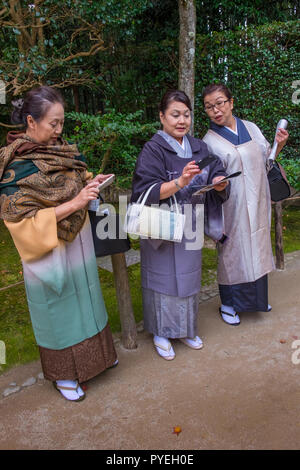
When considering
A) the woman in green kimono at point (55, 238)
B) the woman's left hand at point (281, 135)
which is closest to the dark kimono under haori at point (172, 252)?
the woman in green kimono at point (55, 238)

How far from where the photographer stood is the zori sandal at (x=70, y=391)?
2570 mm

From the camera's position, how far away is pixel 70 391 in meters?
2.59

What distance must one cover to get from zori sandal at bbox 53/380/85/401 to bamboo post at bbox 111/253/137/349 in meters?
A: 0.65

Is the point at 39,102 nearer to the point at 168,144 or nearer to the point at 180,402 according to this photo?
the point at 168,144

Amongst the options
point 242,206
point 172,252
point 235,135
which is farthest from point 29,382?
point 235,135

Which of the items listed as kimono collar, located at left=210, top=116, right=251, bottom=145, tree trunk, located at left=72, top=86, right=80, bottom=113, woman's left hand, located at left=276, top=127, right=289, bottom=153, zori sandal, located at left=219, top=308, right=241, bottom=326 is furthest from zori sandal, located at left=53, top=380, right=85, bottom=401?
tree trunk, located at left=72, top=86, right=80, bottom=113

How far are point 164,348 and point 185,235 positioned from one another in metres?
0.92

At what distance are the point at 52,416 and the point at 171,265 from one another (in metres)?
1.27

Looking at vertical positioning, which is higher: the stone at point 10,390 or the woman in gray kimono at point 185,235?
the woman in gray kimono at point 185,235

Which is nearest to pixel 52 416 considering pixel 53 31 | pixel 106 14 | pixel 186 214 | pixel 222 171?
pixel 186 214

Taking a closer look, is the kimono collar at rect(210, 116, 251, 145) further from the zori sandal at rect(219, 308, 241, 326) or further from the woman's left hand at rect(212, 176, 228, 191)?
the zori sandal at rect(219, 308, 241, 326)

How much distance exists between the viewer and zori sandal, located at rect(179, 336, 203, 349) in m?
3.11

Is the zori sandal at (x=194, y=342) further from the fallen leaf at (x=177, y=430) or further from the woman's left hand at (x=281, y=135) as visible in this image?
the woman's left hand at (x=281, y=135)

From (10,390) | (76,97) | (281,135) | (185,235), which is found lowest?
(10,390)
